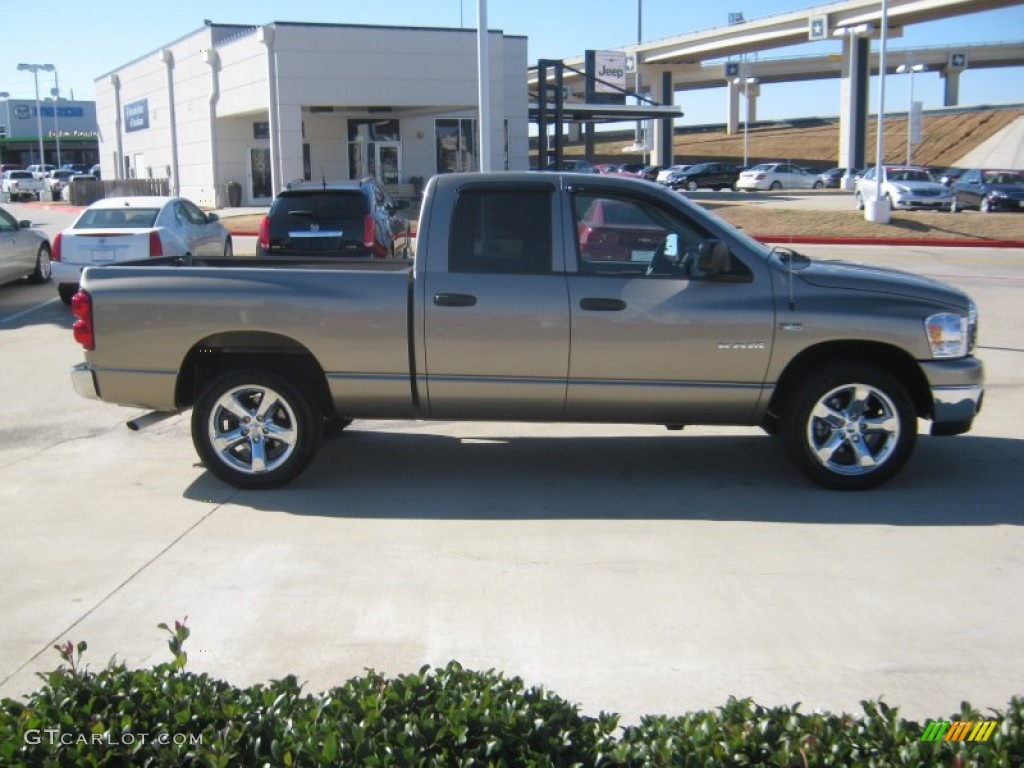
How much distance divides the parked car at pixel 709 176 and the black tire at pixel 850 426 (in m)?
53.7

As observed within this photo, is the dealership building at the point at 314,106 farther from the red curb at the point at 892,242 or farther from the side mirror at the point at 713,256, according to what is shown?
the side mirror at the point at 713,256

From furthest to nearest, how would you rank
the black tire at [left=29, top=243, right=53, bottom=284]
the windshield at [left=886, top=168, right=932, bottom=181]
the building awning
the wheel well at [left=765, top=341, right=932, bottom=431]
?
the building awning → the windshield at [left=886, top=168, right=932, bottom=181] → the black tire at [left=29, top=243, right=53, bottom=284] → the wheel well at [left=765, top=341, right=932, bottom=431]

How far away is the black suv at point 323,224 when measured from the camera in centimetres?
1498

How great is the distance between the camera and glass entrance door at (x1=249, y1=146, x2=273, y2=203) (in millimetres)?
47531

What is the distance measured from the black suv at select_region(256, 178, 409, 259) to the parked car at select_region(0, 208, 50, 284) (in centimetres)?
536

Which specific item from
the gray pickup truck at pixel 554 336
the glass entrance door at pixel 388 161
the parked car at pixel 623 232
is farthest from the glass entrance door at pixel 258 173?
the parked car at pixel 623 232

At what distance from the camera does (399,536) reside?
642 cm

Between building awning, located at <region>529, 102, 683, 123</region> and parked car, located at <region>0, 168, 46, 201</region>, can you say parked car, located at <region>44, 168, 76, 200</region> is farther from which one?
building awning, located at <region>529, 102, 683, 123</region>

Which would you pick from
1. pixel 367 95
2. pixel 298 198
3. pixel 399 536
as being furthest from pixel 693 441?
pixel 367 95

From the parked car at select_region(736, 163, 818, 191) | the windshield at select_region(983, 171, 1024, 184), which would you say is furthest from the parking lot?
the parked car at select_region(736, 163, 818, 191)

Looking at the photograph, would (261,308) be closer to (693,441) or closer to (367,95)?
(693,441)

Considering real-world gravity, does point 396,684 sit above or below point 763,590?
above

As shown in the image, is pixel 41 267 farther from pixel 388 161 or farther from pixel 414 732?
pixel 388 161

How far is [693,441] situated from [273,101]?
33.8 m
